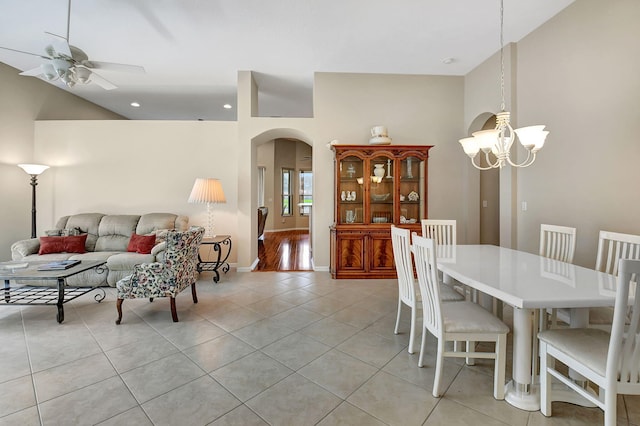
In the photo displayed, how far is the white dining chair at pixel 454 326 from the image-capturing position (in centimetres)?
168

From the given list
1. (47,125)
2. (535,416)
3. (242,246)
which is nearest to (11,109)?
(47,125)

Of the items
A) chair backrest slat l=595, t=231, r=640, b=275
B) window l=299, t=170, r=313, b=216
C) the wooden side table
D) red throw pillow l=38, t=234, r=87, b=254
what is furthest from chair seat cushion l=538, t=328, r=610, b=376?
window l=299, t=170, r=313, b=216

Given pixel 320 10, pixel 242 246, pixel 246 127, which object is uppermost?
pixel 320 10

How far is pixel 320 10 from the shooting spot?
9.87ft

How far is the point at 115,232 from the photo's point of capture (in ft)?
14.2

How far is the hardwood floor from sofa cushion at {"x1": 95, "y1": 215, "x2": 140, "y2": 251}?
6.98 ft

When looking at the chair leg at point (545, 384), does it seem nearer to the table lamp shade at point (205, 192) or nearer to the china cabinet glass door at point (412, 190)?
the china cabinet glass door at point (412, 190)

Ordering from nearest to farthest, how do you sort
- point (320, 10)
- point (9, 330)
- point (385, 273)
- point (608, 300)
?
point (608, 300) < point (9, 330) < point (320, 10) < point (385, 273)

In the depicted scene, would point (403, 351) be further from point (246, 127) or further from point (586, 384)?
point (246, 127)

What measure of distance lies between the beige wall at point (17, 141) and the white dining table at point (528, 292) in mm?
6316

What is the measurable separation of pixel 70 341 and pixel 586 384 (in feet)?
12.9

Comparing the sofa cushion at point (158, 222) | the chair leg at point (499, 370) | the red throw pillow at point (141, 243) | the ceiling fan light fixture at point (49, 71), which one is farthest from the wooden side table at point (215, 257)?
the chair leg at point (499, 370)

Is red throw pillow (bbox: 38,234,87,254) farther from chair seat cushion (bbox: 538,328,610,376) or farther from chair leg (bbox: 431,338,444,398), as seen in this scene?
chair seat cushion (bbox: 538,328,610,376)

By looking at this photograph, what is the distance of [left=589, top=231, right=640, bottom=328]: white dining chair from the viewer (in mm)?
1922
